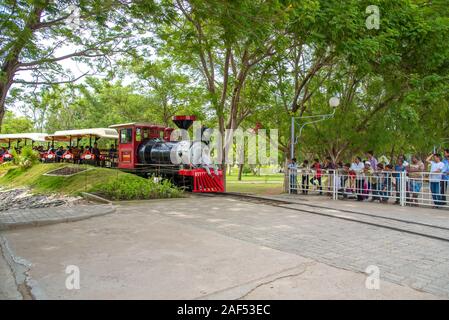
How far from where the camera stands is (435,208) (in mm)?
11125

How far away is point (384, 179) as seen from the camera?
40.7 ft

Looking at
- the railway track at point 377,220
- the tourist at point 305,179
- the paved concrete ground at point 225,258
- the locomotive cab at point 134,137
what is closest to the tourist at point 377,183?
the tourist at point 305,179

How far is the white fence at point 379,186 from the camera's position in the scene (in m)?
11.2

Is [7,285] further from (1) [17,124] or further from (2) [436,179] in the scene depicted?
(1) [17,124]

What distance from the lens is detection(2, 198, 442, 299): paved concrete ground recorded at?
13.2 feet

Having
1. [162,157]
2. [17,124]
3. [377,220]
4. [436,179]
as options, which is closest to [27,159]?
[162,157]

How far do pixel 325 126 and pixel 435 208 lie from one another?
24.0ft

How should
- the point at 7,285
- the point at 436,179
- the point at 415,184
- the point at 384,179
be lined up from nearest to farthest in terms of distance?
1. the point at 7,285
2. the point at 436,179
3. the point at 415,184
4. the point at 384,179

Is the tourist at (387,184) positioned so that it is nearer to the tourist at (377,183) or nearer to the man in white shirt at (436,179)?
the tourist at (377,183)

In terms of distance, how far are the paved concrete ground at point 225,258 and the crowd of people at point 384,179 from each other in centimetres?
462

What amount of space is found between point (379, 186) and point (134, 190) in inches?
335

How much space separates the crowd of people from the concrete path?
27.3 feet

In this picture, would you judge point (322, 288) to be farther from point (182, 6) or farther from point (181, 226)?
point (182, 6)

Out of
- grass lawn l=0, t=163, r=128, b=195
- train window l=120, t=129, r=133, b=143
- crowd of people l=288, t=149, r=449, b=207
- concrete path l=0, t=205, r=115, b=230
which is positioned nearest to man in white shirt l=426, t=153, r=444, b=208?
crowd of people l=288, t=149, r=449, b=207
